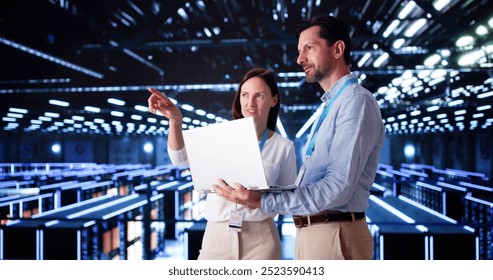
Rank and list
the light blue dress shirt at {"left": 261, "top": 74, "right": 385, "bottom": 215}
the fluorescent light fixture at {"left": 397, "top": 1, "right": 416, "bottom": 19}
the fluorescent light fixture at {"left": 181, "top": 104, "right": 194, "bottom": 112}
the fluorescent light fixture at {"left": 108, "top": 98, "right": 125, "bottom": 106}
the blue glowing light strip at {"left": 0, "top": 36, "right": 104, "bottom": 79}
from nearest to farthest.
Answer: the light blue dress shirt at {"left": 261, "top": 74, "right": 385, "bottom": 215} < the fluorescent light fixture at {"left": 397, "top": 1, "right": 416, "bottom": 19} < the blue glowing light strip at {"left": 0, "top": 36, "right": 104, "bottom": 79} < the fluorescent light fixture at {"left": 181, "top": 104, "right": 194, "bottom": 112} < the fluorescent light fixture at {"left": 108, "top": 98, "right": 125, "bottom": 106}

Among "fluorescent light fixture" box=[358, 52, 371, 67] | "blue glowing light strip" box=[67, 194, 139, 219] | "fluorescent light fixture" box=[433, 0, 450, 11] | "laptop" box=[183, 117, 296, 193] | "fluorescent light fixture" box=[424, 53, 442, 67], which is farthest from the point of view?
"fluorescent light fixture" box=[358, 52, 371, 67]

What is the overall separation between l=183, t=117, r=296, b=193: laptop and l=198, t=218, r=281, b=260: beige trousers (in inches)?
8.9

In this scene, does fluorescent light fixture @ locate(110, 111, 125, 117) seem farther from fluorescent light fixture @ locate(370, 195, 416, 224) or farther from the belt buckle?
the belt buckle

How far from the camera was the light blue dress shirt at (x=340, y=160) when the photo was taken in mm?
1066

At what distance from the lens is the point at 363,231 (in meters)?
1.23

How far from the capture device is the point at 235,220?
1393 mm

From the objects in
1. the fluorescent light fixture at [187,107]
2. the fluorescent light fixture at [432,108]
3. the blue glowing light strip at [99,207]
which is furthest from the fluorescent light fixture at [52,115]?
the fluorescent light fixture at [432,108]

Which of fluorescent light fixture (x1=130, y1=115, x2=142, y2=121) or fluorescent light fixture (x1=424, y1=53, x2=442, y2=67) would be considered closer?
fluorescent light fixture (x1=424, y1=53, x2=442, y2=67)

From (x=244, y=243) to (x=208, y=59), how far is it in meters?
2.99

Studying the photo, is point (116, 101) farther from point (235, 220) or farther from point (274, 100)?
point (235, 220)

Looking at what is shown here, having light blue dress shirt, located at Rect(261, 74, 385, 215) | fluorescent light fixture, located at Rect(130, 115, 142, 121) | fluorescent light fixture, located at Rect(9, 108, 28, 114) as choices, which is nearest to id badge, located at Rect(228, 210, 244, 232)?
light blue dress shirt, located at Rect(261, 74, 385, 215)

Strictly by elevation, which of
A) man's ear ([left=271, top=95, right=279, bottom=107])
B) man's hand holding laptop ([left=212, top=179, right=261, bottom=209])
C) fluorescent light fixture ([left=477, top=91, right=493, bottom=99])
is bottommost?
man's hand holding laptop ([left=212, top=179, right=261, bottom=209])

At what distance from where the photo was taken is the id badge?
1.39 metres

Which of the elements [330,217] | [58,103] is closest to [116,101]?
[58,103]
